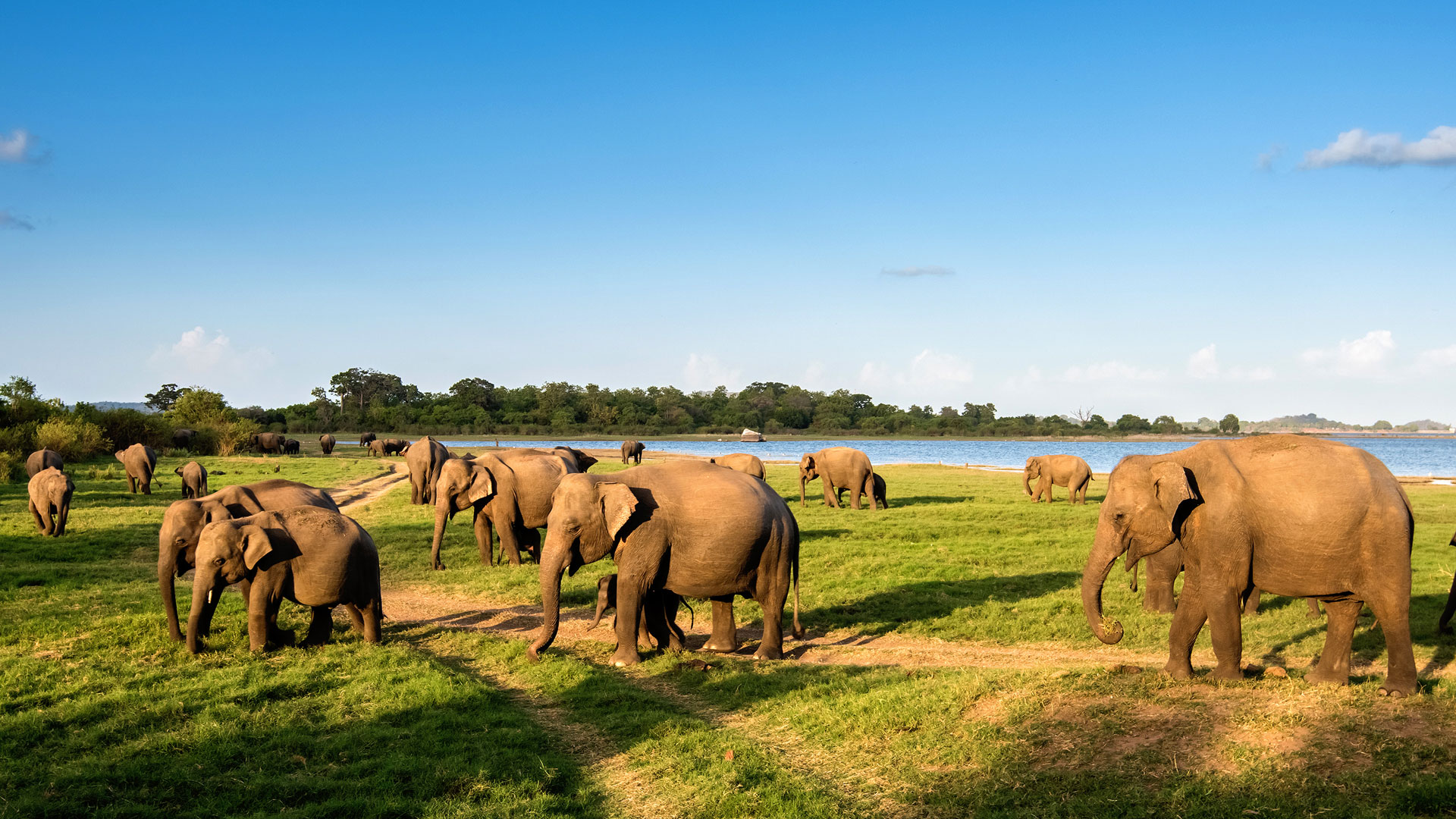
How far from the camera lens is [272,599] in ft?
38.9

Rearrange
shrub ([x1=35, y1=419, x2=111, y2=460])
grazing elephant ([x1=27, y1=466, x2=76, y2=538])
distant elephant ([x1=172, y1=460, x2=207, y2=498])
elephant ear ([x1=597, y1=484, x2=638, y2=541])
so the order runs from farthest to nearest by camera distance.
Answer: shrub ([x1=35, y1=419, x2=111, y2=460]) → distant elephant ([x1=172, y1=460, x2=207, y2=498]) → grazing elephant ([x1=27, y1=466, x2=76, y2=538]) → elephant ear ([x1=597, y1=484, x2=638, y2=541])

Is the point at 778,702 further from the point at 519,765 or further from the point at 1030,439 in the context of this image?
the point at 1030,439

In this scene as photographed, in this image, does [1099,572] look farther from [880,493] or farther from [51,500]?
[51,500]

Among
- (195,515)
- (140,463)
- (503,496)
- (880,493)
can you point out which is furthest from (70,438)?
(195,515)

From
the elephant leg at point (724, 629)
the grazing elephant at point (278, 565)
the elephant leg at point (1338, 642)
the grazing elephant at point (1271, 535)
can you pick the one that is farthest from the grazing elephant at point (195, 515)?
the elephant leg at point (1338, 642)

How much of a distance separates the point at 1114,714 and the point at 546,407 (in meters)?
160

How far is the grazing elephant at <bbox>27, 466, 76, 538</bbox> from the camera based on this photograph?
23.0m

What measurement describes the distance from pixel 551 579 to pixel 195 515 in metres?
5.32

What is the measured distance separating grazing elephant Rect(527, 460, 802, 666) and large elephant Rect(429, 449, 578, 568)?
7.96 meters

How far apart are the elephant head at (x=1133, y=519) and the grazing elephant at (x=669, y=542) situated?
3.77 metres

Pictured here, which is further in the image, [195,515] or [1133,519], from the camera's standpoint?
[195,515]

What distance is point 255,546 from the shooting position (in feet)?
37.3

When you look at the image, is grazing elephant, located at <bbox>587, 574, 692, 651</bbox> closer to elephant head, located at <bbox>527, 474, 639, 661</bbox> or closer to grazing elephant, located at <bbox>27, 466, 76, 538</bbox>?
elephant head, located at <bbox>527, 474, 639, 661</bbox>

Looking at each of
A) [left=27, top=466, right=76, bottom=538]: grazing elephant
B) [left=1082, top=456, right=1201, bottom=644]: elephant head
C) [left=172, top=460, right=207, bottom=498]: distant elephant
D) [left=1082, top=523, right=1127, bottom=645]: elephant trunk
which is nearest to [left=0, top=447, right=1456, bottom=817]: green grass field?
[left=1082, top=523, right=1127, bottom=645]: elephant trunk
